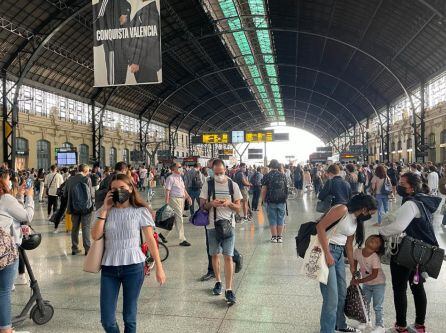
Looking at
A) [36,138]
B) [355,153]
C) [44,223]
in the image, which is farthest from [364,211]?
[355,153]

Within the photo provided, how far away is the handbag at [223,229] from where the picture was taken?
16.3 feet

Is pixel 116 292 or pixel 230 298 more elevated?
pixel 116 292

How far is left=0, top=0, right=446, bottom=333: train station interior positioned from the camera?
478cm

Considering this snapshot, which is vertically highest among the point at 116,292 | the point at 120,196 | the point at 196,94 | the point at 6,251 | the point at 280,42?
the point at 280,42

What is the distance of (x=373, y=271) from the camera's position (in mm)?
3914

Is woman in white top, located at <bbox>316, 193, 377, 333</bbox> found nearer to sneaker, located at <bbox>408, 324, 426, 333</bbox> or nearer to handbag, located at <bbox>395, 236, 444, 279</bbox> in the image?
handbag, located at <bbox>395, 236, 444, 279</bbox>

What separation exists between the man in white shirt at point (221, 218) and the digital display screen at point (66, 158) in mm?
21285

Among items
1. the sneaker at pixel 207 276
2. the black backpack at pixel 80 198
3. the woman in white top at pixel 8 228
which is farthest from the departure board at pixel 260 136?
the woman in white top at pixel 8 228

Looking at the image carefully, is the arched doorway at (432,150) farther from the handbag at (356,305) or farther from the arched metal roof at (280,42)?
the handbag at (356,305)

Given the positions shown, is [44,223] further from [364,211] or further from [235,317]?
[364,211]

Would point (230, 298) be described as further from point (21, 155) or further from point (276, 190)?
point (21, 155)

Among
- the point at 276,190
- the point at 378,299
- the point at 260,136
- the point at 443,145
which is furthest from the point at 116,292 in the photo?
the point at 260,136

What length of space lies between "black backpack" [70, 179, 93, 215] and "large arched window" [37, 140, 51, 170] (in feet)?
86.8

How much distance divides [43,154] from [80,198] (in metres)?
27.5
